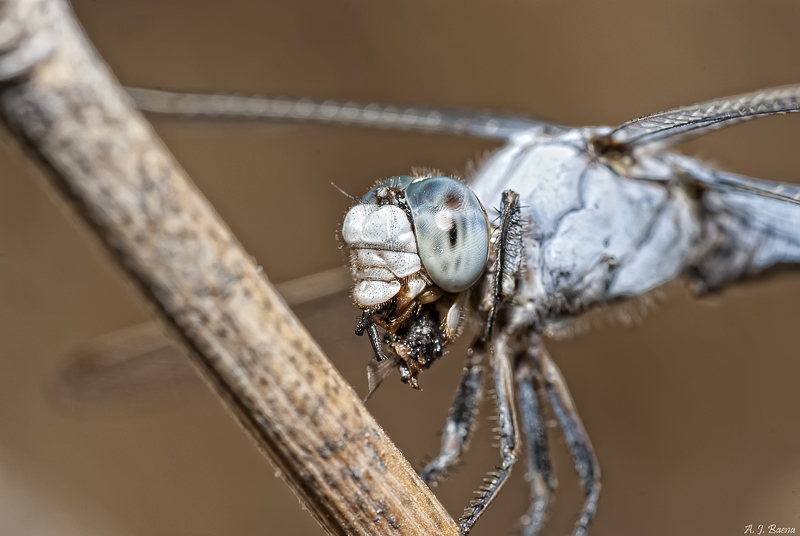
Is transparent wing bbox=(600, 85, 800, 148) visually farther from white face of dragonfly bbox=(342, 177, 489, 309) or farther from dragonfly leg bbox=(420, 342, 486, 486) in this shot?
dragonfly leg bbox=(420, 342, 486, 486)

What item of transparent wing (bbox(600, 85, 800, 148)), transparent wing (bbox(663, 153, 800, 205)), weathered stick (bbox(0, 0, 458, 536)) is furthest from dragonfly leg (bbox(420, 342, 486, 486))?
transparent wing (bbox(663, 153, 800, 205))

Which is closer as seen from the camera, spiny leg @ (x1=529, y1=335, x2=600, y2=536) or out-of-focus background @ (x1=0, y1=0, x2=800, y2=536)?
spiny leg @ (x1=529, y1=335, x2=600, y2=536)

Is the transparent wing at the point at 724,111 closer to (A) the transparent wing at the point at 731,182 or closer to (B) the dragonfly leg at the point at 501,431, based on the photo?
(A) the transparent wing at the point at 731,182

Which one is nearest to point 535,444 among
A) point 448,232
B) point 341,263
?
point 448,232

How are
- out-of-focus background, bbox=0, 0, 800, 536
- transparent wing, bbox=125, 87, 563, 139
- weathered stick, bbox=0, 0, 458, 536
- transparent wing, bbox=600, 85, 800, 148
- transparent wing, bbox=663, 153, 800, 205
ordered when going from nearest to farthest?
weathered stick, bbox=0, 0, 458, 536
transparent wing, bbox=600, 85, 800, 148
transparent wing, bbox=663, 153, 800, 205
transparent wing, bbox=125, 87, 563, 139
out-of-focus background, bbox=0, 0, 800, 536

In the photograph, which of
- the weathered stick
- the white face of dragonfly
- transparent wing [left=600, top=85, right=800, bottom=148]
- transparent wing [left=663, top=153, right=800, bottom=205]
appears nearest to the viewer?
the weathered stick

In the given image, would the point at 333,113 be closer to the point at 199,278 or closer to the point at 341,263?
the point at 341,263
